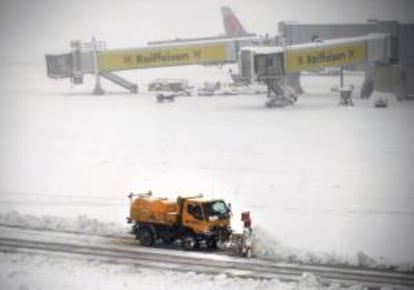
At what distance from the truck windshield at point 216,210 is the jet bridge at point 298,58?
41.6 m

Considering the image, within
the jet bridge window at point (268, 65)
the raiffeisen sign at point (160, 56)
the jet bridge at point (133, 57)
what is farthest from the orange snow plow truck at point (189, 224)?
the raiffeisen sign at point (160, 56)

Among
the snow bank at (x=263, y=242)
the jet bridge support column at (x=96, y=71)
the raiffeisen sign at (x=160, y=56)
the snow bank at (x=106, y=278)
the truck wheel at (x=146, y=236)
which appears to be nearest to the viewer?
the snow bank at (x=106, y=278)

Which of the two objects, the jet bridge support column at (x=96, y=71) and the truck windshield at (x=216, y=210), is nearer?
the truck windshield at (x=216, y=210)

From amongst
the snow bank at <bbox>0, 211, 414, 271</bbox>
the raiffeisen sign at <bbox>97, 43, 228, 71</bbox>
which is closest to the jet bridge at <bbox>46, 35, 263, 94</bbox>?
the raiffeisen sign at <bbox>97, 43, 228, 71</bbox>

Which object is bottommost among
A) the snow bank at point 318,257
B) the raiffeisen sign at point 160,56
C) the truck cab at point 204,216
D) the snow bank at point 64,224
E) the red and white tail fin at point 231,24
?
the snow bank at point 318,257

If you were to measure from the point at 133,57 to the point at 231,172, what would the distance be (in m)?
49.6

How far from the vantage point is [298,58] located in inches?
2734

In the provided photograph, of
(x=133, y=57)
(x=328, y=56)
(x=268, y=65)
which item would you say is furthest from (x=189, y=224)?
(x=133, y=57)

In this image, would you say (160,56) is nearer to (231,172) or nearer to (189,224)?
(231,172)

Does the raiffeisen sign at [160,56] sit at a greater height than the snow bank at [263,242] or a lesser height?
greater

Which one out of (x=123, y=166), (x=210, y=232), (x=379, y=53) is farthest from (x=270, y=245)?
(x=379, y=53)

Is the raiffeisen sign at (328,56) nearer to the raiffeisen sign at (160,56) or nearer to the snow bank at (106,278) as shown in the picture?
the raiffeisen sign at (160,56)

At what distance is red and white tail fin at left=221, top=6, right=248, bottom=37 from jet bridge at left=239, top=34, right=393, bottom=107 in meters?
57.2

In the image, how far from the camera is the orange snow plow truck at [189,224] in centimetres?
2467
